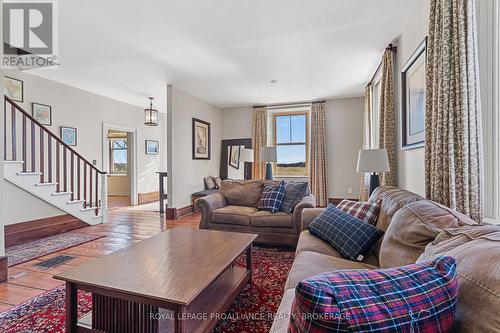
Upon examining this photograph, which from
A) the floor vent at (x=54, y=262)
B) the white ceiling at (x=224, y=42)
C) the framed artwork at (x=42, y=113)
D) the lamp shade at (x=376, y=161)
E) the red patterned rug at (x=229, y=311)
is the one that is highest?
the white ceiling at (x=224, y=42)

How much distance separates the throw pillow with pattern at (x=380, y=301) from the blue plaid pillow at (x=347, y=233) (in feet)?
3.62

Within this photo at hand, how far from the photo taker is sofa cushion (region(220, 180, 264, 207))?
12.3ft

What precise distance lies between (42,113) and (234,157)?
413 cm

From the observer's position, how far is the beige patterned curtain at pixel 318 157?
239 inches

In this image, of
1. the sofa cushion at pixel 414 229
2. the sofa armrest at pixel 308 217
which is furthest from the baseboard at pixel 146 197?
the sofa cushion at pixel 414 229

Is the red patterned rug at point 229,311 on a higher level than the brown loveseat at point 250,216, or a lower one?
lower

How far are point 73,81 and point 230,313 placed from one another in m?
5.06

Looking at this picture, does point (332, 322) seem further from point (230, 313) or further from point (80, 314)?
point (80, 314)

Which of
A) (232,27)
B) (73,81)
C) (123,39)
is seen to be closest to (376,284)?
(232,27)

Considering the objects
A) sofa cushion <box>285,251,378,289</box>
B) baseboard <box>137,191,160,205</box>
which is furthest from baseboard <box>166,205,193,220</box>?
sofa cushion <box>285,251,378,289</box>

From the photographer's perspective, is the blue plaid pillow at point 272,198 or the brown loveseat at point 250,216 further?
the blue plaid pillow at point 272,198

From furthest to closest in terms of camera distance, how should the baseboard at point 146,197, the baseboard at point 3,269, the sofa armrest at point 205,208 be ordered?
the baseboard at point 146,197, the sofa armrest at point 205,208, the baseboard at point 3,269

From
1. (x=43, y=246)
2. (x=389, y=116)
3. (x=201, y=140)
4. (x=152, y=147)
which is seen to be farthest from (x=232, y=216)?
(x=152, y=147)

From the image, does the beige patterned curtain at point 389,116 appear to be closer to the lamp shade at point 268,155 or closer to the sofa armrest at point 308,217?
the sofa armrest at point 308,217
